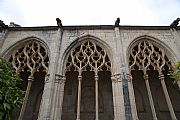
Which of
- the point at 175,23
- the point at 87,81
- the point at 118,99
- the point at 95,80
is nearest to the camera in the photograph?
the point at 118,99

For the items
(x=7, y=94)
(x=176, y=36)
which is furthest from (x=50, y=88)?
(x=176, y=36)

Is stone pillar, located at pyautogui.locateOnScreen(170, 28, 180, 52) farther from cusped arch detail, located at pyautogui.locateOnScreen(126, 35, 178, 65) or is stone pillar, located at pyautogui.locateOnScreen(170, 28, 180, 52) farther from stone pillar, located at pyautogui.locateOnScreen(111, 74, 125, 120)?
stone pillar, located at pyautogui.locateOnScreen(111, 74, 125, 120)

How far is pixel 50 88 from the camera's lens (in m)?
7.09

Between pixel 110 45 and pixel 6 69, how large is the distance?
4.87 metres

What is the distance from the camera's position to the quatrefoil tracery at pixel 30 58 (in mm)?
7945

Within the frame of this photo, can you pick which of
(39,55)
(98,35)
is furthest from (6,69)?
(98,35)

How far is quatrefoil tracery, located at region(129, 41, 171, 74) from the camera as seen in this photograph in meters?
7.90

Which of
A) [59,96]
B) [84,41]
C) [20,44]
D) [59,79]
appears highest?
[84,41]

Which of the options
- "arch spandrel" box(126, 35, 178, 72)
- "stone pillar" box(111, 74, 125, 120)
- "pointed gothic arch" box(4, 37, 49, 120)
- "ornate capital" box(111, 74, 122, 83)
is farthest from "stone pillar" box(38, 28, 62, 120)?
"arch spandrel" box(126, 35, 178, 72)

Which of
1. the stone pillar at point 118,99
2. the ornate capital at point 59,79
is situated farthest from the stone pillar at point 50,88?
the stone pillar at point 118,99

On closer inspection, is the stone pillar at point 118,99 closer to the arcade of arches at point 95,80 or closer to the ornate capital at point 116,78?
the ornate capital at point 116,78

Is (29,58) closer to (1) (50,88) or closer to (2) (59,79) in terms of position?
(2) (59,79)

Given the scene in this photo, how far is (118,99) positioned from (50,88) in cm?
256

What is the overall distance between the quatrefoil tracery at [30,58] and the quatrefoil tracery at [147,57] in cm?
379
